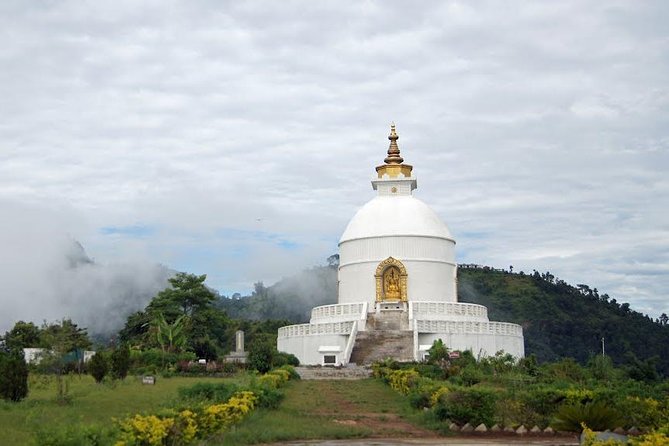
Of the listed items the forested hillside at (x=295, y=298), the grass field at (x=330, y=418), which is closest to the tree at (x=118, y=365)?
the grass field at (x=330, y=418)

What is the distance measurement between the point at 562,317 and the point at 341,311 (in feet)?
107

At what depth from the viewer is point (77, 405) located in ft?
62.7

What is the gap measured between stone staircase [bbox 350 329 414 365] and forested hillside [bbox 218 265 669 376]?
26.7 m

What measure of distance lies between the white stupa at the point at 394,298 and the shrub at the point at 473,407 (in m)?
19.3

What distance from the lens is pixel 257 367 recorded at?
1289 inches

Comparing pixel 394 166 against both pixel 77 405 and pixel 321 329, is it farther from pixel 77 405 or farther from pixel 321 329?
pixel 77 405

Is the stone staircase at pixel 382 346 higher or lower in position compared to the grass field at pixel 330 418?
higher

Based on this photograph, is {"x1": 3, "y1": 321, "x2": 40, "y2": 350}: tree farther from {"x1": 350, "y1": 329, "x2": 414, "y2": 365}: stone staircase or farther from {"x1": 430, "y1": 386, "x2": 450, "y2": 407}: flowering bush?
{"x1": 430, "y1": 386, "x2": 450, "y2": 407}: flowering bush

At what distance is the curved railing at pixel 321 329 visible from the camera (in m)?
41.2

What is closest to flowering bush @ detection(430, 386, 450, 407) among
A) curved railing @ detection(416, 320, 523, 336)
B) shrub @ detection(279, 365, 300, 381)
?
shrub @ detection(279, 365, 300, 381)

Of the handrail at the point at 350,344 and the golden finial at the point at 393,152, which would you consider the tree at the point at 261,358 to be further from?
the golden finial at the point at 393,152

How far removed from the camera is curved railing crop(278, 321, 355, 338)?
135 ft

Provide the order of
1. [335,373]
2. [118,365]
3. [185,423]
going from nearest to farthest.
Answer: [185,423] < [118,365] < [335,373]

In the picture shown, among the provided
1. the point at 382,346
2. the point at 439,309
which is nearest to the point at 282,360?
the point at 382,346
